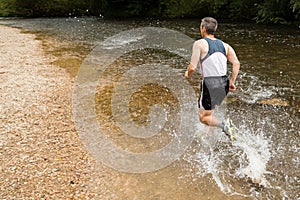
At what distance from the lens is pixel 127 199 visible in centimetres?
432

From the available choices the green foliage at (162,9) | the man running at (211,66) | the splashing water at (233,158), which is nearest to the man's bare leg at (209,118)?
the man running at (211,66)

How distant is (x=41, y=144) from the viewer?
571 cm

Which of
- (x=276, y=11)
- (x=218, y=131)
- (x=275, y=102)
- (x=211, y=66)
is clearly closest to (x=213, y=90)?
(x=211, y=66)

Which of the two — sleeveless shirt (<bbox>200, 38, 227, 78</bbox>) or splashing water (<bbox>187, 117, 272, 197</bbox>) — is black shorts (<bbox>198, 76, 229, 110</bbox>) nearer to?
sleeveless shirt (<bbox>200, 38, 227, 78</bbox>)

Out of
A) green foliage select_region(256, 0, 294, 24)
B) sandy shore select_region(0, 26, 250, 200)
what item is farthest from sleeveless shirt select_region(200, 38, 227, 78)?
green foliage select_region(256, 0, 294, 24)

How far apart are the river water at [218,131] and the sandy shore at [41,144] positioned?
1.74 feet

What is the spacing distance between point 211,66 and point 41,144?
3300 millimetres

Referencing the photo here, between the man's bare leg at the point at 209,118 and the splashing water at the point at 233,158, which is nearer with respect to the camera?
the splashing water at the point at 233,158

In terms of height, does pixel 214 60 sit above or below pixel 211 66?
above

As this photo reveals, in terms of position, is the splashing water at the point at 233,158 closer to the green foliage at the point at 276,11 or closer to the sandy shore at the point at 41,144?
the sandy shore at the point at 41,144

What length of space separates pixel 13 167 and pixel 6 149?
0.66m

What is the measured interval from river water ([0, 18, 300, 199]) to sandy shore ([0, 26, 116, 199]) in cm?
53

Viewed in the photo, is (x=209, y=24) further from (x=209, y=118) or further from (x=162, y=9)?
(x=162, y=9)

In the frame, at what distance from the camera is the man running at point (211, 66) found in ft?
16.4
